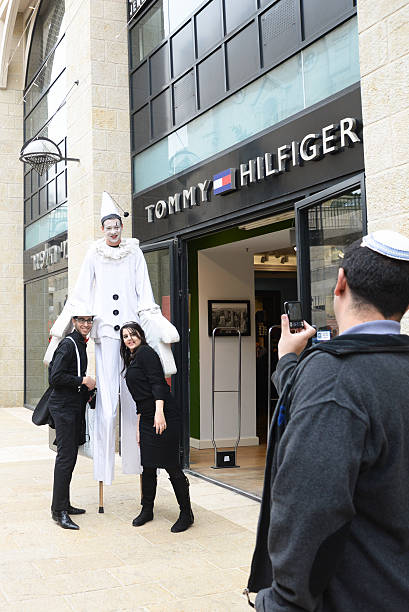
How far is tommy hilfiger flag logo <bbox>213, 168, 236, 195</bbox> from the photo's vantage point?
668cm

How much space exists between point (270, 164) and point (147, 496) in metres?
3.02

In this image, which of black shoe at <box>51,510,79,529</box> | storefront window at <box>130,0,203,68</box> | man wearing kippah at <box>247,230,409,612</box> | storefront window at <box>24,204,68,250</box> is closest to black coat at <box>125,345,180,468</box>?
black shoe at <box>51,510,79,529</box>

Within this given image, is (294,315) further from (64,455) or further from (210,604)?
(64,455)

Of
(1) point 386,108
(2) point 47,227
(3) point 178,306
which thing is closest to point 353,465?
(1) point 386,108

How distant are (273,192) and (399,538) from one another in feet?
15.9

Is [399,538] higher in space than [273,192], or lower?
lower

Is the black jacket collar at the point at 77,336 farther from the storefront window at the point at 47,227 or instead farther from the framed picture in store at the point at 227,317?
the storefront window at the point at 47,227

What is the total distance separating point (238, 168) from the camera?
667 centimetres

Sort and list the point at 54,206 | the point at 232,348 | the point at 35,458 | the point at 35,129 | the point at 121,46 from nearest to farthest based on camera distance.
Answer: the point at 35,458 < the point at 121,46 < the point at 232,348 < the point at 54,206 < the point at 35,129

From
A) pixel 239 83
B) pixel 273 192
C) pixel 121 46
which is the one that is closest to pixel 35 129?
pixel 121 46

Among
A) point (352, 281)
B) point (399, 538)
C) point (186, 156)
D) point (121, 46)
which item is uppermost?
point (121, 46)

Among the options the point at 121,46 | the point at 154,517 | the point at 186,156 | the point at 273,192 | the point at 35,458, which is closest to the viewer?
the point at 154,517

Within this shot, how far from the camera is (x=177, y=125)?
26.6 feet

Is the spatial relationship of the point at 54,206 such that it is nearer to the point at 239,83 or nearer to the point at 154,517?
the point at 239,83
